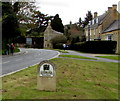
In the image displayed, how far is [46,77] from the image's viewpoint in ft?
27.0

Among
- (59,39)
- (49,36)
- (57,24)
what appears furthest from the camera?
(57,24)

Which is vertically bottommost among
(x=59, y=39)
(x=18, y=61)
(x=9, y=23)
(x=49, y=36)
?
(x=18, y=61)

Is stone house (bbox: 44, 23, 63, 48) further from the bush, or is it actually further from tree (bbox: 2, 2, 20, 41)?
tree (bbox: 2, 2, 20, 41)

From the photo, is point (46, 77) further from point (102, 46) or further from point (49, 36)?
point (49, 36)

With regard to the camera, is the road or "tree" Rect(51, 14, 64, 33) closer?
the road

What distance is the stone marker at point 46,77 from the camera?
27.0 ft

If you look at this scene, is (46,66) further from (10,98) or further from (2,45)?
(2,45)

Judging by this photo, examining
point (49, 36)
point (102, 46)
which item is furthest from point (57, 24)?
point (102, 46)

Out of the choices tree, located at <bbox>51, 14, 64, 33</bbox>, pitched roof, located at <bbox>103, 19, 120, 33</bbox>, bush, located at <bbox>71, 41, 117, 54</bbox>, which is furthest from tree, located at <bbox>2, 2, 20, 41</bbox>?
tree, located at <bbox>51, 14, 64, 33</bbox>

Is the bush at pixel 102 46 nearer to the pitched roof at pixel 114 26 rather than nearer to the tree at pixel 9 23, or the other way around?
the pitched roof at pixel 114 26

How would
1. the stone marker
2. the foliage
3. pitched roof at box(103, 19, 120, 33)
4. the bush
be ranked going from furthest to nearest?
the foliage, pitched roof at box(103, 19, 120, 33), the bush, the stone marker

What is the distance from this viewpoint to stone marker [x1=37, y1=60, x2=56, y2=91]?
822cm

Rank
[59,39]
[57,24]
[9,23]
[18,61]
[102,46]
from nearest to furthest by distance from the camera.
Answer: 1. [18,61]
2. [9,23]
3. [102,46]
4. [59,39]
5. [57,24]

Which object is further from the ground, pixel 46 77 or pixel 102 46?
pixel 102 46
